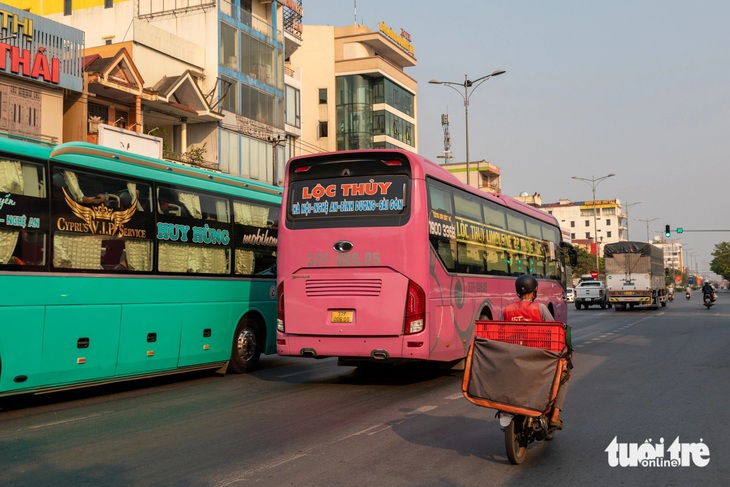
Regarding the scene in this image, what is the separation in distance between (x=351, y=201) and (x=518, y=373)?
5466mm

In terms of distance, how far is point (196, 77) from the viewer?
36.3 metres

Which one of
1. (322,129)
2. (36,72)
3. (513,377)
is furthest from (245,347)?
(322,129)

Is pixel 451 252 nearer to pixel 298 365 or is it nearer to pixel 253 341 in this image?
pixel 253 341

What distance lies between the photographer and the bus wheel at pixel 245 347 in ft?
43.8

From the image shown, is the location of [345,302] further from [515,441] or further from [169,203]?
[515,441]

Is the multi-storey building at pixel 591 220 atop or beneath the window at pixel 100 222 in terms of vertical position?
atop

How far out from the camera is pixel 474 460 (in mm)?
6641

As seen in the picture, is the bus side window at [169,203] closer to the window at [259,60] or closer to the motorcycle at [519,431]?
the motorcycle at [519,431]

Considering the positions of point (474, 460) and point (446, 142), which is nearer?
point (474, 460)

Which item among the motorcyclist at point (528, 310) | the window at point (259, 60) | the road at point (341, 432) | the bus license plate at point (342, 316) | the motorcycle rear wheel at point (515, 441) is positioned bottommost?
the road at point (341, 432)

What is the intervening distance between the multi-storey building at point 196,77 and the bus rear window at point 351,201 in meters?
20.2

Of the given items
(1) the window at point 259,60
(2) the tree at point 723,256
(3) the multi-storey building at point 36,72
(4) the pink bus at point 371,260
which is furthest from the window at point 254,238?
(2) the tree at point 723,256

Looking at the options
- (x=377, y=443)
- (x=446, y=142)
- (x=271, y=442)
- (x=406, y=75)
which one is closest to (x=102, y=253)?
(x=271, y=442)

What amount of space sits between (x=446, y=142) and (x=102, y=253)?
3182 inches
